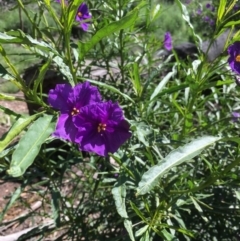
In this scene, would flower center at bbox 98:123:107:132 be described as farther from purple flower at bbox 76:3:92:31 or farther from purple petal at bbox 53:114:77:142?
purple flower at bbox 76:3:92:31

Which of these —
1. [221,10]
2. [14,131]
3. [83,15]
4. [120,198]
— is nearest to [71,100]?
[14,131]

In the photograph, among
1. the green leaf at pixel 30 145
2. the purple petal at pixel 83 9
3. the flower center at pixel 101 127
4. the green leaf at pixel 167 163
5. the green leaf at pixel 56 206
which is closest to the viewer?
the green leaf at pixel 30 145

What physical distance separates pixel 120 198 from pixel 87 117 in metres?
0.23

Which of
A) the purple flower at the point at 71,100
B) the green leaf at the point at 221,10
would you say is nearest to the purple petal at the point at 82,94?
the purple flower at the point at 71,100

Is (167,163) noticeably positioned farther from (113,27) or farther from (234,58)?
(234,58)

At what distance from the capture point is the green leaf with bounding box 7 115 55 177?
849 mm

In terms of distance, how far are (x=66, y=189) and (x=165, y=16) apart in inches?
197

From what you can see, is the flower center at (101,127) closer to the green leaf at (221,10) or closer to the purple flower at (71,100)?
the purple flower at (71,100)

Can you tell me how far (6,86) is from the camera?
3947 millimetres

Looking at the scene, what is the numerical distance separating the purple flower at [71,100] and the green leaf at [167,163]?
0.19 meters

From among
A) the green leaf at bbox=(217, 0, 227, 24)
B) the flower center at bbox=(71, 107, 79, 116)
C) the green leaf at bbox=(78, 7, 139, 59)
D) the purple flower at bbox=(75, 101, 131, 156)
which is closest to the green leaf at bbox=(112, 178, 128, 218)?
the purple flower at bbox=(75, 101, 131, 156)

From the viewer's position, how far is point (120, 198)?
1159 millimetres

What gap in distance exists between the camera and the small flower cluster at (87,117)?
3.41 feet

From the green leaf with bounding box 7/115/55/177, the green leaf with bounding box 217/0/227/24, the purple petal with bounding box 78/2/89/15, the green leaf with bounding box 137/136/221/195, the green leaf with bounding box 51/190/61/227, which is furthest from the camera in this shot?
the purple petal with bounding box 78/2/89/15
